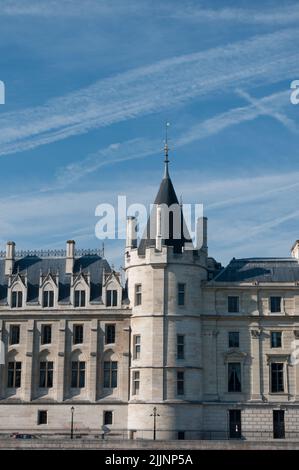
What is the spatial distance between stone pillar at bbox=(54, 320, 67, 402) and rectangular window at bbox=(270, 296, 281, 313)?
17109 millimetres

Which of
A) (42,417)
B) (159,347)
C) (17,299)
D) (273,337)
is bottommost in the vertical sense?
(42,417)

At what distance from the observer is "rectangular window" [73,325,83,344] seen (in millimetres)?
80188

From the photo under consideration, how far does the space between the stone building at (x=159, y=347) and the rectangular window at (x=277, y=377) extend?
0.08 metres

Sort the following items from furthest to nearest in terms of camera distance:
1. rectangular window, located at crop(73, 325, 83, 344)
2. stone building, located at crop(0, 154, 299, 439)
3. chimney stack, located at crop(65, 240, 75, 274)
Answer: chimney stack, located at crop(65, 240, 75, 274) < rectangular window, located at crop(73, 325, 83, 344) < stone building, located at crop(0, 154, 299, 439)

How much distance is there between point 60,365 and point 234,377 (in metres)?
14.2

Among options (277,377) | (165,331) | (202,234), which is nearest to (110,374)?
(165,331)

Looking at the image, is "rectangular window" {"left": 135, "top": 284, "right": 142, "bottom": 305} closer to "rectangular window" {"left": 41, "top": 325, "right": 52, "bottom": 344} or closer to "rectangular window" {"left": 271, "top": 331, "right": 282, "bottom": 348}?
"rectangular window" {"left": 41, "top": 325, "right": 52, "bottom": 344}

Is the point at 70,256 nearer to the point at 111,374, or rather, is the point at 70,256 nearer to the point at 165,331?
the point at 111,374

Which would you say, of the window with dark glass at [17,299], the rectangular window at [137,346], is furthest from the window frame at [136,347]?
the window with dark glass at [17,299]

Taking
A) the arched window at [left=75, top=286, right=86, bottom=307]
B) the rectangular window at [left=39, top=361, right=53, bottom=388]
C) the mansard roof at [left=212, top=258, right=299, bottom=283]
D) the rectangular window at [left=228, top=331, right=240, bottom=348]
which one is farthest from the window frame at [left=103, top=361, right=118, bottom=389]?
the mansard roof at [left=212, top=258, right=299, bottom=283]

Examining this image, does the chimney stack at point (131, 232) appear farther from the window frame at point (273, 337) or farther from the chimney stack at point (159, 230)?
the window frame at point (273, 337)

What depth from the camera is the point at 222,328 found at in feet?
259

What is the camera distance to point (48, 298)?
81.1 meters
